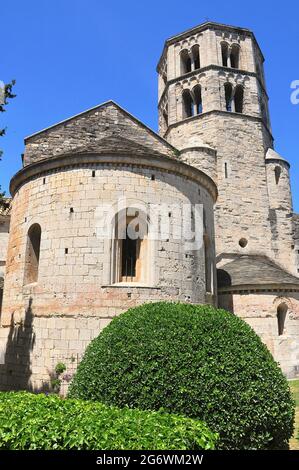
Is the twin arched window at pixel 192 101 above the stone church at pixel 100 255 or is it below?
above

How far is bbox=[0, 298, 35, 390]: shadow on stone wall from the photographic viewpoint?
10.2 metres

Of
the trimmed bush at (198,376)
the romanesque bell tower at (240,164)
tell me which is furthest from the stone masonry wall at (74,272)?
the romanesque bell tower at (240,164)

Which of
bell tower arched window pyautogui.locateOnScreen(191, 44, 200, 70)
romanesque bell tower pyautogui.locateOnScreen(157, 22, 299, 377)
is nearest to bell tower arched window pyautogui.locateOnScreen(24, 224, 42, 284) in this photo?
romanesque bell tower pyautogui.locateOnScreen(157, 22, 299, 377)

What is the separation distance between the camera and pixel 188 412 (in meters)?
5.71

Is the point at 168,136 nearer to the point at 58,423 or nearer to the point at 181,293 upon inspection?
the point at 181,293

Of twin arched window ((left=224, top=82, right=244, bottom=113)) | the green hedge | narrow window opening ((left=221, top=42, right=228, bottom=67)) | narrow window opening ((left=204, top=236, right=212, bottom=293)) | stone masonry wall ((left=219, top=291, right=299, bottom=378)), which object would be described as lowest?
the green hedge

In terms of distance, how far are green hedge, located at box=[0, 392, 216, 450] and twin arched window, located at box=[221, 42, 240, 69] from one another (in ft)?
76.7

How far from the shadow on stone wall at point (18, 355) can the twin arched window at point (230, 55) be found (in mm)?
20257

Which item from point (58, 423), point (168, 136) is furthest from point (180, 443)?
point (168, 136)

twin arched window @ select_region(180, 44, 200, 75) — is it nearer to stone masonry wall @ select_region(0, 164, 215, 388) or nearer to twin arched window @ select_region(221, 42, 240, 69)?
twin arched window @ select_region(221, 42, 240, 69)

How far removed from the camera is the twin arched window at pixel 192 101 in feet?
76.9

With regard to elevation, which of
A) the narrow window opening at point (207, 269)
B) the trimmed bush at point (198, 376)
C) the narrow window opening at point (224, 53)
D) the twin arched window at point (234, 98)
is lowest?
the trimmed bush at point (198, 376)

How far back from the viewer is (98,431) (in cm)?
419

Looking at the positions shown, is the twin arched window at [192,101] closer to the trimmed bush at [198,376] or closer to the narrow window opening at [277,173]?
the narrow window opening at [277,173]
